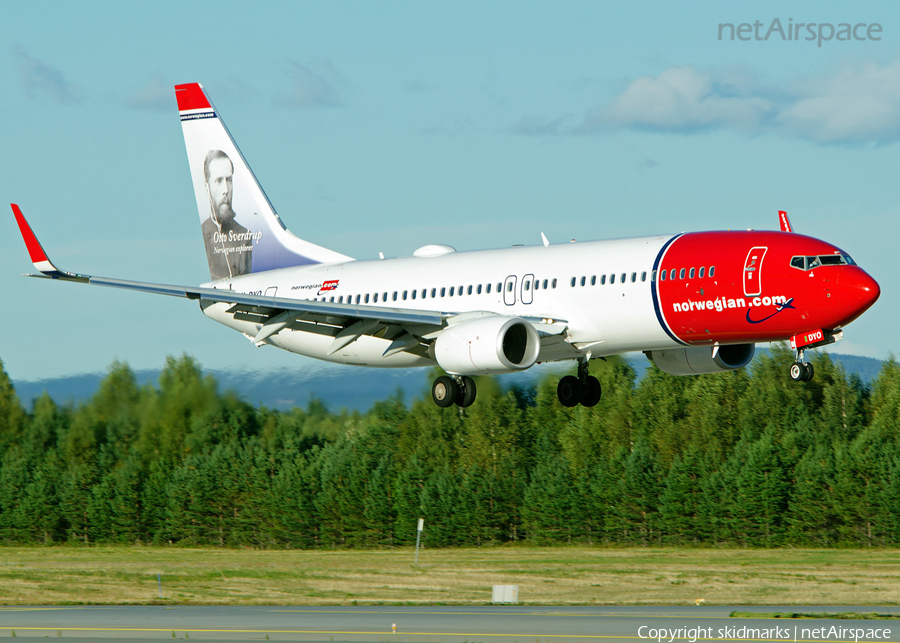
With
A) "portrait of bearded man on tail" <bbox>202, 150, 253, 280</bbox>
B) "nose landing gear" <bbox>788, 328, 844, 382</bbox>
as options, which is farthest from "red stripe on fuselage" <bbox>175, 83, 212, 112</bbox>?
"nose landing gear" <bbox>788, 328, 844, 382</bbox>

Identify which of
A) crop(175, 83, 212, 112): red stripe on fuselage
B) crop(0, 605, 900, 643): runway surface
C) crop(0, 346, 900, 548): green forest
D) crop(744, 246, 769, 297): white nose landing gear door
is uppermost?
crop(175, 83, 212, 112): red stripe on fuselage

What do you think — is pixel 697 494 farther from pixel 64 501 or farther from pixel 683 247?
pixel 683 247

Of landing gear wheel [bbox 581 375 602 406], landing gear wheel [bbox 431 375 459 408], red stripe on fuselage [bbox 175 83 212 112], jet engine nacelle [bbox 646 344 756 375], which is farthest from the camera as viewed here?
red stripe on fuselage [bbox 175 83 212 112]

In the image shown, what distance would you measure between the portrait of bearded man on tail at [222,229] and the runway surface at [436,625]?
14871 mm

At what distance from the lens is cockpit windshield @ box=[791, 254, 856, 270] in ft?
121

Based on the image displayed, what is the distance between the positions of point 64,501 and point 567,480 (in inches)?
1726

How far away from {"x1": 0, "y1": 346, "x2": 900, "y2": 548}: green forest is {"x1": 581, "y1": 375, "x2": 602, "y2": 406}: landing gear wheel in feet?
153

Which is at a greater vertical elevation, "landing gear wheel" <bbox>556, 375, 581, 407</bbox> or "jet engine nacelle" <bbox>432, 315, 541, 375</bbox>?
"jet engine nacelle" <bbox>432, 315, 541, 375</bbox>

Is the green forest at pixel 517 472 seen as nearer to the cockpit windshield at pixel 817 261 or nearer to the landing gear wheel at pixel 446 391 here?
the landing gear wheel at pixel 446 391

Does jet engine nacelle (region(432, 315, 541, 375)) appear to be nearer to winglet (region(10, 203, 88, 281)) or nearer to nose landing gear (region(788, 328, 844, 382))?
nose landing gear (region(788, 328, 844, 382))

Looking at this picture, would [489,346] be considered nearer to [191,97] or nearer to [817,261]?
[817,261]

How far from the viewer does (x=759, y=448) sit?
100 m

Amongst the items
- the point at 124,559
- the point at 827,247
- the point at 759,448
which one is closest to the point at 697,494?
the point at 759,448

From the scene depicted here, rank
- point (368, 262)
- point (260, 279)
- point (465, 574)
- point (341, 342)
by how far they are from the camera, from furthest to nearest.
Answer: point (465, 574), point (260, 279), point (368, 262), point (341, 342)
